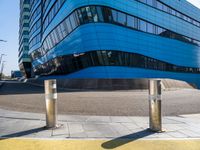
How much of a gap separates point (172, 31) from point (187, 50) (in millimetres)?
8406

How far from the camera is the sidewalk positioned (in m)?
6.04

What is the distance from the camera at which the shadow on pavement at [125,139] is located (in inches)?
213

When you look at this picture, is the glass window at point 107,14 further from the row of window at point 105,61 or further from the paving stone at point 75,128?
the paving stone at point 75,128

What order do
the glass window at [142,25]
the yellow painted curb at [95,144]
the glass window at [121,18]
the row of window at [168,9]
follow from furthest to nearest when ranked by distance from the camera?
the row of window at [168,9], the glass window at [142,25], the glass window at [121,18], the yellow painted curb at [95,144]

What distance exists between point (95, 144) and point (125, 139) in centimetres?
83

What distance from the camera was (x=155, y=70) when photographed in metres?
44.5

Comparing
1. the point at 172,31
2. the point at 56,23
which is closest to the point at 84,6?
the point at 56,23

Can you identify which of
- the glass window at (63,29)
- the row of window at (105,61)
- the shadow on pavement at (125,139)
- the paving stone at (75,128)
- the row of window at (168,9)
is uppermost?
the row of window at (168,9)

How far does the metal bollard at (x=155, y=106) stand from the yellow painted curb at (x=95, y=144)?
938mm

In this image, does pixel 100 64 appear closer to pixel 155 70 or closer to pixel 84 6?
pixel 84 6

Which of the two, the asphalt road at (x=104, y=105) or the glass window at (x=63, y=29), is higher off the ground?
the glass window at (x=63, y=29)

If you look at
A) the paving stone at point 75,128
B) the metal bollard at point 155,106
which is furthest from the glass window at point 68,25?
the metal bollard at point 155,106

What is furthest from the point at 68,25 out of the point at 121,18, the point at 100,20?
the point at 121,18

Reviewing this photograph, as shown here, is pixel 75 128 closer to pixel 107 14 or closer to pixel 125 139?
pixel 125 139
